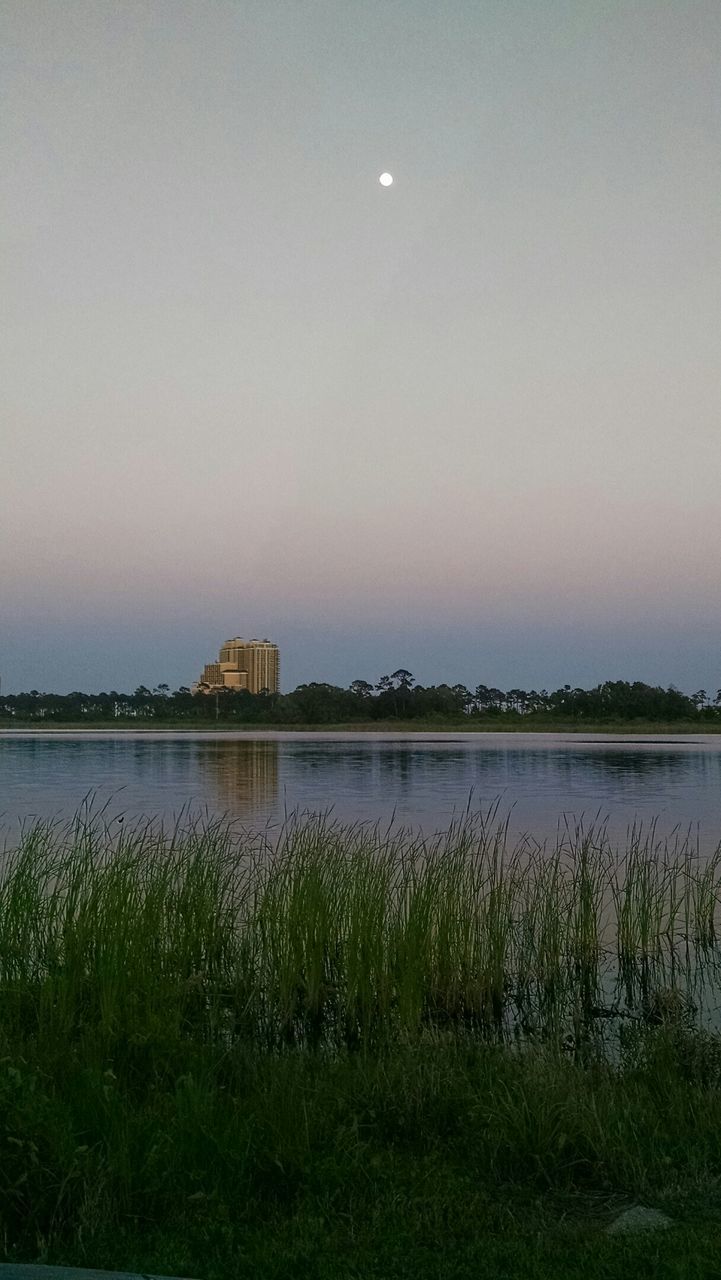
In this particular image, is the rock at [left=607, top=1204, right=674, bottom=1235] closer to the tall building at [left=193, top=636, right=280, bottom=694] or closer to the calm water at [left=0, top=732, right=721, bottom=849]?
the calm water at [left=0, top=732, right=721, bottom=849]

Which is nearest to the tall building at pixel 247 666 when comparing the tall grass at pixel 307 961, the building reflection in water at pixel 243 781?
the building reflection in water at pixel 243 781

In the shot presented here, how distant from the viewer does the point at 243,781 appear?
36531 millimetres

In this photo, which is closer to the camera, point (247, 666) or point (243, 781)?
point (243, 781)

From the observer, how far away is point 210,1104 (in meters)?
4.95

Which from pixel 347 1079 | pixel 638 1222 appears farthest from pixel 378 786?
pixel 638 1222

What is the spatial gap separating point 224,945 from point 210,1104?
359 centimetres

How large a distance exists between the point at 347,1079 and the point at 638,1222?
2052mm

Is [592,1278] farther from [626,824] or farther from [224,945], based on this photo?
[626,824]

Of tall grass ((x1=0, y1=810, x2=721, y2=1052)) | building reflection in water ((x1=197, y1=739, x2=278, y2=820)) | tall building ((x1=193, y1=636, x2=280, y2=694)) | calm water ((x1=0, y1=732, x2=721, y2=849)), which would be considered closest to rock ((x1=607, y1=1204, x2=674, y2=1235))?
tall grass ((x1=0, y1=810, x2=721, y2=1052))

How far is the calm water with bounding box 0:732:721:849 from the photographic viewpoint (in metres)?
24.5

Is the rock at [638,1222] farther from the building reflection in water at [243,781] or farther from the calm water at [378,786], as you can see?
the building reflection in water at [243,781]

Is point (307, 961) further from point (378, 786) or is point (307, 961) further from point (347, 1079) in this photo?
point (378, 786)

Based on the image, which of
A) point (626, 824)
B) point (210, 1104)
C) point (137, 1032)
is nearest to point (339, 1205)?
point (210, 1104)

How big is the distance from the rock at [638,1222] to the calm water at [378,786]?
12.2 meters
